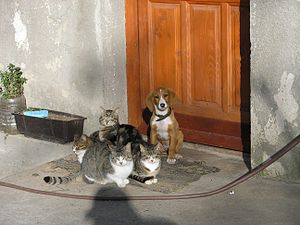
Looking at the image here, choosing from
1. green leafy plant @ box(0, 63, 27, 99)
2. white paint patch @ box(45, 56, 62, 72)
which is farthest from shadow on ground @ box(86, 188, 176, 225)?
green leafy plant @ box(0, 63, 27, 99)

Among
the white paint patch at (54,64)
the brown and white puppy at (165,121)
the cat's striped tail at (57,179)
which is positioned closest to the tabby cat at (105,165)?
the cat's striped tail at (57,179)

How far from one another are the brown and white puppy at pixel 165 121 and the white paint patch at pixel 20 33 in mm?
1847

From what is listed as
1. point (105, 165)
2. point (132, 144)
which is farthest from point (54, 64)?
point (105, 165)

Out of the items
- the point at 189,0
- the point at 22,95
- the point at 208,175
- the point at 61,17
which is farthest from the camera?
the point at 22,95

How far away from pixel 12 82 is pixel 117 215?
292cm

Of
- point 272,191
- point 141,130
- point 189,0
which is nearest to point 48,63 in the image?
point 141,130

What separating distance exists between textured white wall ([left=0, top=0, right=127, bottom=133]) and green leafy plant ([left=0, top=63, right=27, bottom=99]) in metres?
0.08

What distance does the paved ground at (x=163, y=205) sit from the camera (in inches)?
248

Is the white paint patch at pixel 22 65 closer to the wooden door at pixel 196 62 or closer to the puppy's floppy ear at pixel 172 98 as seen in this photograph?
the wooden door at pixel 196 62

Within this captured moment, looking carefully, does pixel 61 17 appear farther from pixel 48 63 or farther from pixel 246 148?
pixel 246 148

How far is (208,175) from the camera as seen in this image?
7.27m

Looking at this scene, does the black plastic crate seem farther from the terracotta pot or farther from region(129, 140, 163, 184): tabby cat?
region(129, 140, 163, 184): tabby cat

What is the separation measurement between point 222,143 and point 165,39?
1165 millimetres

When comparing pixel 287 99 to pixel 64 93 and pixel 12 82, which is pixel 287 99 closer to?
pixel 64 93
